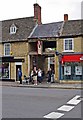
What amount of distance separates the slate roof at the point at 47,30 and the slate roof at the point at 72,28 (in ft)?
2.45

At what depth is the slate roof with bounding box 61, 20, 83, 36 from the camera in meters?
30.0

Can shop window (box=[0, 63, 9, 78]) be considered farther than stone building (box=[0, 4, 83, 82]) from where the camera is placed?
Yes

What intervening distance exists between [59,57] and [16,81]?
244 inches

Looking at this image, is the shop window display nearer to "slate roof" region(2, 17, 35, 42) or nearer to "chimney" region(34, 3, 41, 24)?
"slate roof" region(2, 17, 35, 42)

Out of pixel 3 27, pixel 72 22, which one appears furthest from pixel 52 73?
pixel 3 27

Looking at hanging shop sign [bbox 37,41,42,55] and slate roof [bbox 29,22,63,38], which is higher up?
slate roof [bbox 29,22,63,38]

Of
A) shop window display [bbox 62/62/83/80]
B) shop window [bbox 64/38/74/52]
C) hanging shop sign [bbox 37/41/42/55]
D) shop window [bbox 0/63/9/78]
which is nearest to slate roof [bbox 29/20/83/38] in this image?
shop window [bbox 64/38/74/52]

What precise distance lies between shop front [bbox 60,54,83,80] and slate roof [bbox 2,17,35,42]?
19.2 ft

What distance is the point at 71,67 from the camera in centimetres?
2994

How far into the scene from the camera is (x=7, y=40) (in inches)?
1335

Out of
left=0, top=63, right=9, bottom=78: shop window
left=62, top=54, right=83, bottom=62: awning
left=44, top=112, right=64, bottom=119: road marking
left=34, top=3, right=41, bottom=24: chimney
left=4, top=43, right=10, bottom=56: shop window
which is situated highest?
left=34, top=3, right=41, bottom=24: chimney

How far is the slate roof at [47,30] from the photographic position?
3142cm

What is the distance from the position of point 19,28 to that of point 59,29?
5.81 metres

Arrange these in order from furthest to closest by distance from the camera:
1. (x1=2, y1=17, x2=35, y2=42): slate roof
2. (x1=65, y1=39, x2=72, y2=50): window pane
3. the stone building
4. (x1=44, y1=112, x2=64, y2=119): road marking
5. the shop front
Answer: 1. (x1=2, y1=17, x2=35, y2=42): slate roof
2. (x1=65, y1=39, x2=72, y2=50): window pane
3. the stone building
4. the shop front
5. (x1=44, y1=112, x2=64, y2=119): road marking
